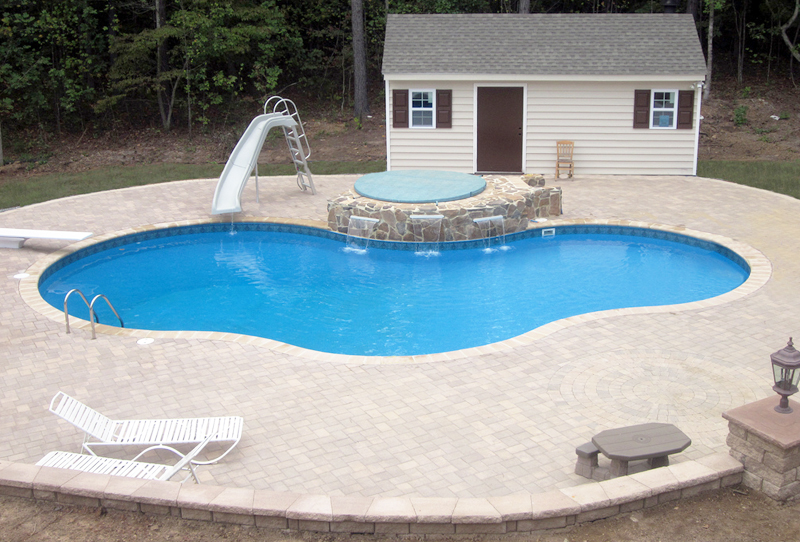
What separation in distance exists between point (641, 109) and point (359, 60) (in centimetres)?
827

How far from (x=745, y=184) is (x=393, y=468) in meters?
12.6

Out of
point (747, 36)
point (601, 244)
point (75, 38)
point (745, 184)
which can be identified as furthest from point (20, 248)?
point (747, 36)

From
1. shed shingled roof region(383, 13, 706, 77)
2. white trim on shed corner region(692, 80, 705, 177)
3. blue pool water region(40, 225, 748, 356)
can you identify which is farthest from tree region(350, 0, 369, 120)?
white trim on shed corner region(692, 80, 705, 177)

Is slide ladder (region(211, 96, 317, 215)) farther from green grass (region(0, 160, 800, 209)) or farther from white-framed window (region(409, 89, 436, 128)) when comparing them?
white-framed window (region(409, 89, 436, 128))

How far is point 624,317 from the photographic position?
8711mm

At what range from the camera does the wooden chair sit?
1617 cm

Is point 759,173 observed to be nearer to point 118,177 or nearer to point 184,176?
point 184,176

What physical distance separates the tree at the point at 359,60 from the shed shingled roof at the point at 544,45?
3.23 m

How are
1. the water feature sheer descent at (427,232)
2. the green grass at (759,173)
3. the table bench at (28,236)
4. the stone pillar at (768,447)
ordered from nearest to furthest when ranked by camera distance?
the stone pillar at (768,447), the table bench at (28,236), the water feature sheer descent at (427,232), the green grass at (759,173)

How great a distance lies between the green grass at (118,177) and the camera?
51.4 feet

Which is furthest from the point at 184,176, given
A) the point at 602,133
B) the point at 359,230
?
the point at 602,133

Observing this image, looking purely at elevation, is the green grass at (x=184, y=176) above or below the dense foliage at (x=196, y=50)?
below

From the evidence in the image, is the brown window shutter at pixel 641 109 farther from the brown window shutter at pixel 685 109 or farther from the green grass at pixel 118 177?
the green grass at pixel 118 177

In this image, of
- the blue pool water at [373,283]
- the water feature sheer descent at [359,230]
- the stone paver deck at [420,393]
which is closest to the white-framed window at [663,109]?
the blue pool water at [373,283]
